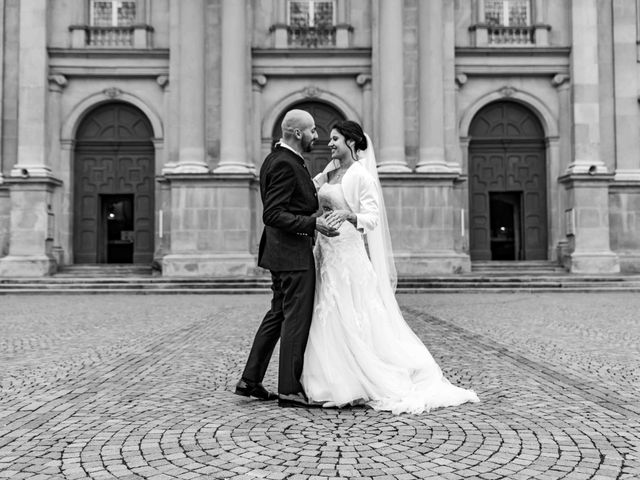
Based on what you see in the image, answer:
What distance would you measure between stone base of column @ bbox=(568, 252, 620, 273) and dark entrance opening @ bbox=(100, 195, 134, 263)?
559 inches

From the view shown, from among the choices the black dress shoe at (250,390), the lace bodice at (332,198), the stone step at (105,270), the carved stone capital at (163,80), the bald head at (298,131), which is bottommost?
the black dress shoe at (250,390)

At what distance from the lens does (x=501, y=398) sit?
16.8ft

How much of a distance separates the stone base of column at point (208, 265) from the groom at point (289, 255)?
47.7 feet

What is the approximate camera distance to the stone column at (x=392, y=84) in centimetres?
2066

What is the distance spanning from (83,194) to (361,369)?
19.0 meters

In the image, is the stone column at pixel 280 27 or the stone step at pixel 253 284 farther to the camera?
the stone column at pixel 280 27

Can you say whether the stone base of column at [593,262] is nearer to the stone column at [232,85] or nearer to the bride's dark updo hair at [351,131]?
the stone column at [232,85]

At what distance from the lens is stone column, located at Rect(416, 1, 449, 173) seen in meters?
20.7

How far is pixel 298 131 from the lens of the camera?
502 centimetres

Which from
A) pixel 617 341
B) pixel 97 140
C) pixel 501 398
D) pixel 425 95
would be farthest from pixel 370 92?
pixel 501 398

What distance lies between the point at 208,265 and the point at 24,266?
5462mm

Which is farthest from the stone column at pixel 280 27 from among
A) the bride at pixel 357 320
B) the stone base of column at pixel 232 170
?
the bride at pixel 357 320

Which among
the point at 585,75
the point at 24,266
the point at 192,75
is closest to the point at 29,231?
the point at 24,266

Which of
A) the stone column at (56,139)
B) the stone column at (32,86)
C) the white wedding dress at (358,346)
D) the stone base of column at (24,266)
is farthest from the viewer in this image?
the stone column at (56,139)
